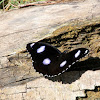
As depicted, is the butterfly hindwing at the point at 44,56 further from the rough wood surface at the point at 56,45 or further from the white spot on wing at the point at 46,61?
the rough wood surface at the point at 56,45

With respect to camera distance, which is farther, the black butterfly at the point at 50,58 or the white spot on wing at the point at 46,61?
the white spot on wing at the point at 46,61

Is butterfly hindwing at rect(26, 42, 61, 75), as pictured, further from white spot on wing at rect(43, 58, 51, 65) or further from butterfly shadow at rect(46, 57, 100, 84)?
butterfly shadow at rect(46, 57, 100, 84)

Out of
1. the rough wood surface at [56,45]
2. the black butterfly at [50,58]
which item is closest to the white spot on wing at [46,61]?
the black butterfly at [50,58]

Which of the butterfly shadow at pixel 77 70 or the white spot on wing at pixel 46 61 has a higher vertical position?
the white spot on wing at pixel 46 61

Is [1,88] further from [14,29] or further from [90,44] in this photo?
[90,44]

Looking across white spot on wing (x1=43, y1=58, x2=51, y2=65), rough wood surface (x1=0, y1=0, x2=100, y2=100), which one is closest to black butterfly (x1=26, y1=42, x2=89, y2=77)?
white spot on wing (x1=43, y1=58, x2=51, y2=65)
